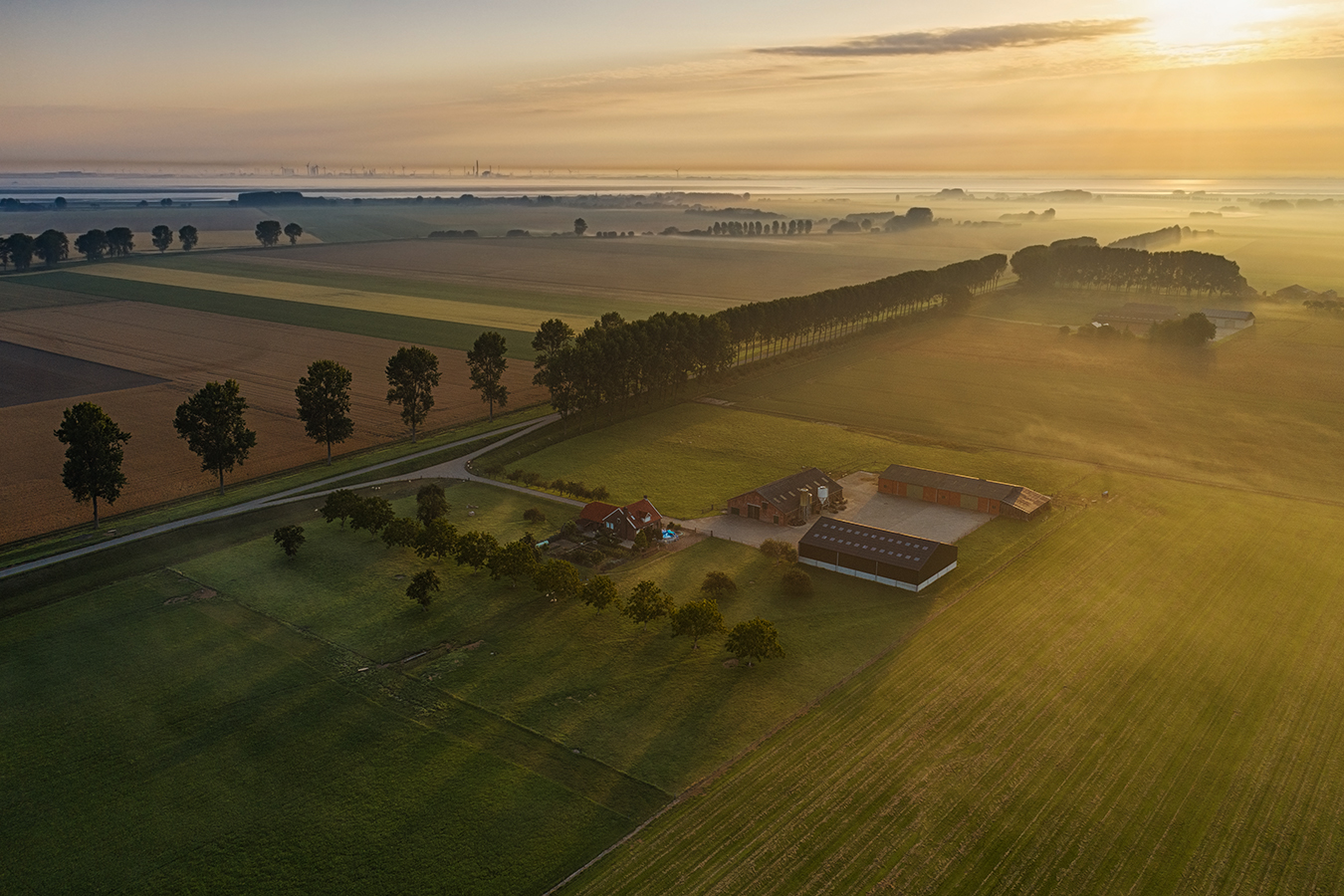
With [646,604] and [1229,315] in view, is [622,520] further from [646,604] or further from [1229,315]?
[1229,315]

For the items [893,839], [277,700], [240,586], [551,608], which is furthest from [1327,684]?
[240,586]

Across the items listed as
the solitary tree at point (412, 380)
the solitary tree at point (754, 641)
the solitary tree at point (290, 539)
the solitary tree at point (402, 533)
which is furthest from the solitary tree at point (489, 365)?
the solitary tree at point (754, 641)

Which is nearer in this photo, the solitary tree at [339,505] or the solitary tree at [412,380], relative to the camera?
the solitary tree at [339,505]

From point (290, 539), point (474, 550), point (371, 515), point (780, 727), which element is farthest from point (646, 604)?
point (290, 539)

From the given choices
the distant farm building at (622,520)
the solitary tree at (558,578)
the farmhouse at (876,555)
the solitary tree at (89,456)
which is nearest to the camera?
the solitary tree at (558,578)

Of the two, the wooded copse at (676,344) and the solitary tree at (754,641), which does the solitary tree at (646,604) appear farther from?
the wooded copse at (676,344)

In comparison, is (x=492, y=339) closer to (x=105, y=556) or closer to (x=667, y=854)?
(x=105, y=556)

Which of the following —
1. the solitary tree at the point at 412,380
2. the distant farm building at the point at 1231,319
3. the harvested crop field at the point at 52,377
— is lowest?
the harvested crop field at the point at 52,377

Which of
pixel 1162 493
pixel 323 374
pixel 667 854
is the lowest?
pixel 667 854
